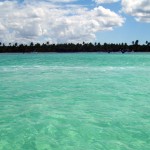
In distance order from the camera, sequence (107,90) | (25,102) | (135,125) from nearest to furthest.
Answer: (135,125) < (25,102) < (107,90)

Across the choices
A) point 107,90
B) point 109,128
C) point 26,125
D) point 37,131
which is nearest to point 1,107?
point 26,125

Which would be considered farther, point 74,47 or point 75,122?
point 74,47

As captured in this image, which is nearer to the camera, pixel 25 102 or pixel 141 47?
pixel 25 102

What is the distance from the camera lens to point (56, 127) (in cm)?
912

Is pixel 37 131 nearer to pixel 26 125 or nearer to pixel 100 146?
pixel 26 125

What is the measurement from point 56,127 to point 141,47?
7340 inches

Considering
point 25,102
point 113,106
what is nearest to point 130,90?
point 113,106

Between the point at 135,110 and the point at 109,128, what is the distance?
9.30 feet

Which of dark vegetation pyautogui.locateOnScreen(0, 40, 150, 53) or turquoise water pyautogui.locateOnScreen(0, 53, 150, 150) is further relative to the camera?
dark vegetation pyautogui.locateOnScreen(0, 40, 150, 53)

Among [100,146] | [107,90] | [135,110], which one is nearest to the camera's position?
[100,146]

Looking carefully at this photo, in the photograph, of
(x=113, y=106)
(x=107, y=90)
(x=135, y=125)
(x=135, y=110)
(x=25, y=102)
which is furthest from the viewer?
(x=107, y=90)

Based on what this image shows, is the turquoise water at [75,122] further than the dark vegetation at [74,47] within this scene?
No

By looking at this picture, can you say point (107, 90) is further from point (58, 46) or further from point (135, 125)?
point (58, 46)

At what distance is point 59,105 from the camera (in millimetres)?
12516
